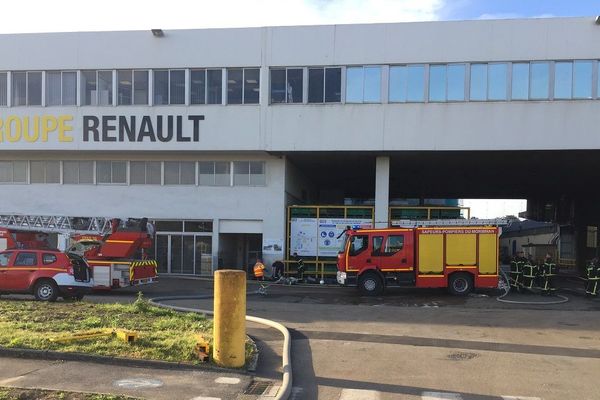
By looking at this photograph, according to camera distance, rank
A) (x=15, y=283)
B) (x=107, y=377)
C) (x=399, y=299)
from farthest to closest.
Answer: (x=399, y=299), (x=15, y=283), (x=107, y=377)

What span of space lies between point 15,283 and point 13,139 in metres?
14.0

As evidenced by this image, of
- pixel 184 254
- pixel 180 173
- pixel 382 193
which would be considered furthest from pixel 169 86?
pixel 382 193

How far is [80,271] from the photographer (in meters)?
16.1

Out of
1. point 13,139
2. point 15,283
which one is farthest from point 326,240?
point 13,139

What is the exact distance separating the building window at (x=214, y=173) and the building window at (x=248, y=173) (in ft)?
1.30

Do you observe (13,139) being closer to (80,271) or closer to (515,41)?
(80,271)

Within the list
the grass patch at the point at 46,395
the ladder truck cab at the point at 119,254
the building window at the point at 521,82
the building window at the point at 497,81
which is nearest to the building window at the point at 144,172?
the ladder truck cab at the point at 119,254

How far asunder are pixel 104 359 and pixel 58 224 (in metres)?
13.4

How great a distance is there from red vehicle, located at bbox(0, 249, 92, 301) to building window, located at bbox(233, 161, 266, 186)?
11.9 meters

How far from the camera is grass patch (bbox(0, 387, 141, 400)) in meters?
5.93

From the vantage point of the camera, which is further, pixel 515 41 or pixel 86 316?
pixel 515 41

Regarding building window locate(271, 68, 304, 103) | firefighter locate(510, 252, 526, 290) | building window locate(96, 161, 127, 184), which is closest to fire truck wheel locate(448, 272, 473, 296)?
firefighter locate(510, 252, 526, 290)

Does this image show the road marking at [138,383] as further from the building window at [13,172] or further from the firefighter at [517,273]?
the building window at [13,172]

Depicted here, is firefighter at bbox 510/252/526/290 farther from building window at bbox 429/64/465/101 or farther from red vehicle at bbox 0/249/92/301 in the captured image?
red vehicle at bbox 0/249/92/301
